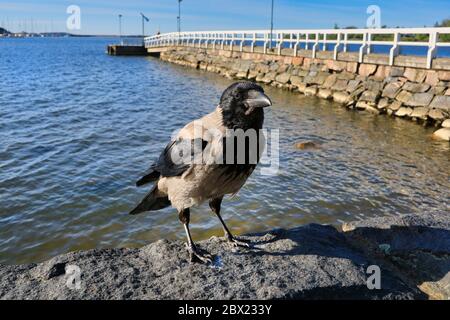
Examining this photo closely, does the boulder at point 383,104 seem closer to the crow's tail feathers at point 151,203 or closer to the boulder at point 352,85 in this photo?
the boulder at point 352,85

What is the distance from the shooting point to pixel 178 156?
335 cm

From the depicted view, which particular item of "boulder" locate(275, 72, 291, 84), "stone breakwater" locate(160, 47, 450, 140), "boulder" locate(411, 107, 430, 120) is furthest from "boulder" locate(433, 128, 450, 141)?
Answer: "boulder" locate(275, 72, 291, 84)

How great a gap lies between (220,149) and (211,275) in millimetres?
918

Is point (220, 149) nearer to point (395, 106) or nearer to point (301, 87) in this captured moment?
point (395, 106)

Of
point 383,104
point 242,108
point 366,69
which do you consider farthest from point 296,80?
point 242,108

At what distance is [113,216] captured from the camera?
6672 millimetres

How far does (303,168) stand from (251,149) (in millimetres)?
6255

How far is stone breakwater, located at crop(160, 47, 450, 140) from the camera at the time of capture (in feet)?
44.3

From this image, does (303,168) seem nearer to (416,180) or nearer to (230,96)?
(416,180)

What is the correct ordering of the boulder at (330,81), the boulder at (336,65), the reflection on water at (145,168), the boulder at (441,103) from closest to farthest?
the reflection on water at (145,168) < the boulder at (441,103) < the boulder at (336,65) < the boulder at (330,81)

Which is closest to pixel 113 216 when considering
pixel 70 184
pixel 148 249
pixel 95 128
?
pixel 70 184

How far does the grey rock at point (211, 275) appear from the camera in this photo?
2832mm

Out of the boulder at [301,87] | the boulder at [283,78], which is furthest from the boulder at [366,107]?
the boulder at [283,78]

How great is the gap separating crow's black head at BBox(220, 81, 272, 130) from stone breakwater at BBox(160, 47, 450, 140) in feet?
33.7
